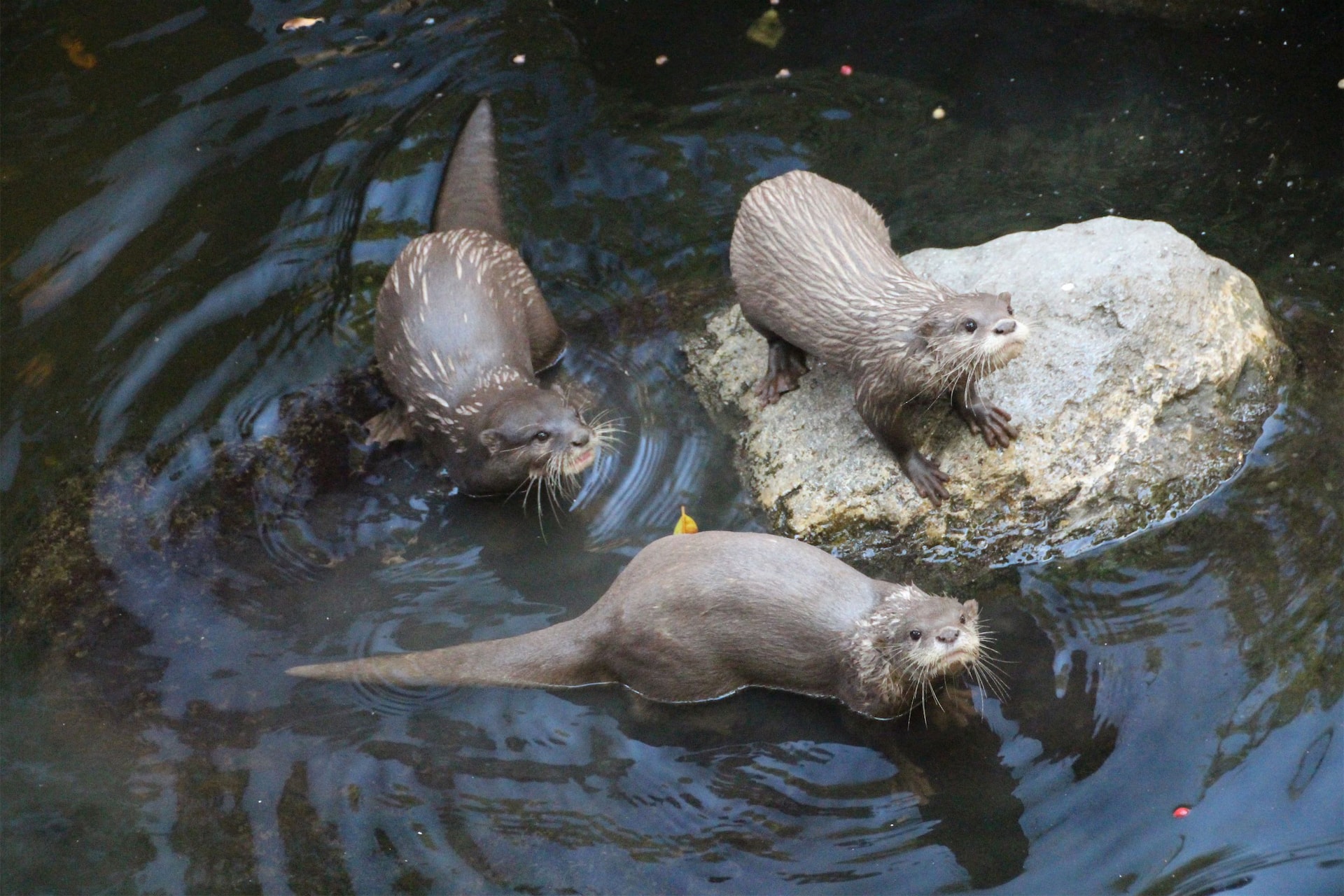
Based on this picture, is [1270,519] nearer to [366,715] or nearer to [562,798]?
[562,798]

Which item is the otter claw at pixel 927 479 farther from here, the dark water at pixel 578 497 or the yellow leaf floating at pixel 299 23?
the yellow leaf floating at pixel 299 23

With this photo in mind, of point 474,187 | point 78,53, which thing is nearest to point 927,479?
point 474,187

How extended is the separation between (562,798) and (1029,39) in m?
3.63

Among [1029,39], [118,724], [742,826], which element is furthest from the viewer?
[1029,39]

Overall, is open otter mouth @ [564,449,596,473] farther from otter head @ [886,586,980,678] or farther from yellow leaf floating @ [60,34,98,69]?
yellow leaf floating @ [60,34,98,69]

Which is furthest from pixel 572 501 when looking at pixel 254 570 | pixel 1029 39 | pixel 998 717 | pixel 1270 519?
pixel 1029 39

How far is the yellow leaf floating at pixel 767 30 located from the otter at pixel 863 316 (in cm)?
140

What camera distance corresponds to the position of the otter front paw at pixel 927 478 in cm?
329

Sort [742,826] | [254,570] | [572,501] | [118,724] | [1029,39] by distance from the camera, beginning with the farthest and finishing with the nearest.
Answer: [1029,39], [572,501], [254,570], [118,724], [742,826]

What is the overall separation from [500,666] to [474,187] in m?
1.92

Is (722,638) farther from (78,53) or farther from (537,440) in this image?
(78,53)

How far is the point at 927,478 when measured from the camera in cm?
330

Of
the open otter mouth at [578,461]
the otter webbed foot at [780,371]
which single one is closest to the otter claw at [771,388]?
the otter webbed foot at [780,371]

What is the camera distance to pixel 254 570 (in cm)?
352
